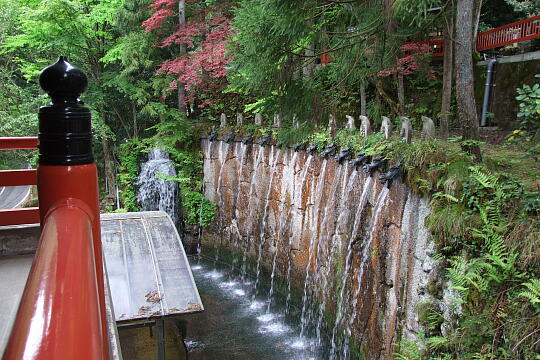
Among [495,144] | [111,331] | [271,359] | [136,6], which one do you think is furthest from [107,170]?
[111,331]

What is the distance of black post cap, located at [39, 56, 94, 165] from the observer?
1.13 m

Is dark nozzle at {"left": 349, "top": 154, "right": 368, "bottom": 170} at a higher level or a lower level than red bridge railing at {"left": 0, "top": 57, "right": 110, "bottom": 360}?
lower

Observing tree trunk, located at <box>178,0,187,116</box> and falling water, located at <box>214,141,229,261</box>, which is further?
tree trunk, located at <box>178,0,187,116</box>

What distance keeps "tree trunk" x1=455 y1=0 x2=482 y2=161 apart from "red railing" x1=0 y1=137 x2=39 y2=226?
16.5ft

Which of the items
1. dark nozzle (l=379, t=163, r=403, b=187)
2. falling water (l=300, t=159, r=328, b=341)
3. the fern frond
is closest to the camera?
the fern frond

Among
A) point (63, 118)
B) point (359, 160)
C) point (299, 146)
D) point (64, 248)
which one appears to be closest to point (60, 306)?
point (64, 248)

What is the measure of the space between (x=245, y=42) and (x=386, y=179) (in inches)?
117

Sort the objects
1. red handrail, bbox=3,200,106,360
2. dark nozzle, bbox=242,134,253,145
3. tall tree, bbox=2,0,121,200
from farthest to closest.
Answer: tall tree, bbox=2,0,121,200
dark nozzle, bbox=242,134,253,145
red handrail, bbox=3,200,106,360

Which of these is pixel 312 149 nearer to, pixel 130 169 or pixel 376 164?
pixel 376 164

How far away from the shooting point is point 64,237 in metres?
0.94

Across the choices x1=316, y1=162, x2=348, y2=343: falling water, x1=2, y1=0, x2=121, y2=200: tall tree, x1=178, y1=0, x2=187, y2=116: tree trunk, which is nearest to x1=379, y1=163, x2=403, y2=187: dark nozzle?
x1=316, y1=162, x2=348, y2=343: falling water

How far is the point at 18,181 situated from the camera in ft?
10.6

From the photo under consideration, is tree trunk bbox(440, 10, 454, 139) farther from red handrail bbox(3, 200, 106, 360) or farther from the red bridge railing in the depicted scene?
red handrail bbox(3, 200, 106, 360)

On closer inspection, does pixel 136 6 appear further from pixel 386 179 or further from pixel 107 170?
pixel 386 179
